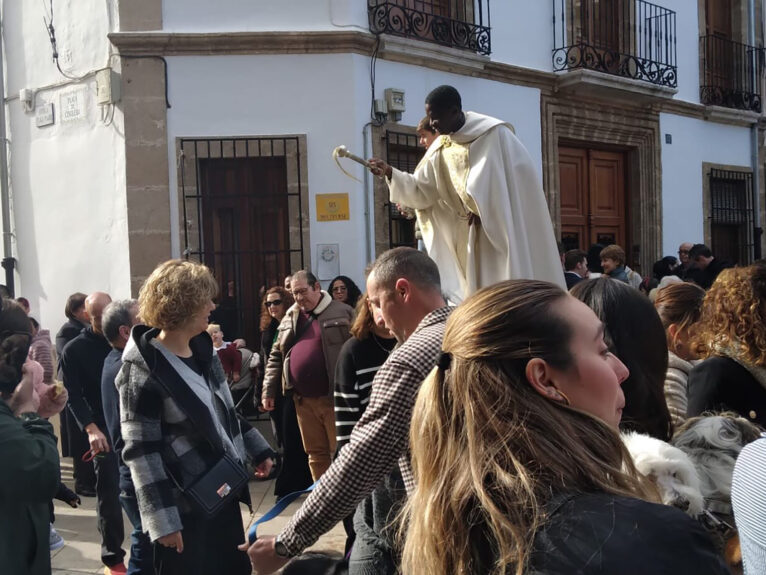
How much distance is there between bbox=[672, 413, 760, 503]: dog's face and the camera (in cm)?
200

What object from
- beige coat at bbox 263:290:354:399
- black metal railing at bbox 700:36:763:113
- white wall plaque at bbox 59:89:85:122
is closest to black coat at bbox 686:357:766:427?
beige coat at bbox 263:290:354:399

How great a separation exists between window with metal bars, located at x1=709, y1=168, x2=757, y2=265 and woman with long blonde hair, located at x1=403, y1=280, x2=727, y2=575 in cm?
1222

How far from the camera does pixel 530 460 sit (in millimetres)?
1256

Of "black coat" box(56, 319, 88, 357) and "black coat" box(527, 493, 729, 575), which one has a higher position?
"black coat" box(527, 493, 729, 575)

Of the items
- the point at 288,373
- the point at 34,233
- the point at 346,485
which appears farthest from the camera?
the point at 34,233

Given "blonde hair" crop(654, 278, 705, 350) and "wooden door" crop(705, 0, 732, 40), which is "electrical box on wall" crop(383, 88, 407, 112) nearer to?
"blonde hair" crop(654, 278, 705, 350)

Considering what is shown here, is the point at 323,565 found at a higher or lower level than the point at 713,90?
lower

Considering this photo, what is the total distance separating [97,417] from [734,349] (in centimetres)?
411

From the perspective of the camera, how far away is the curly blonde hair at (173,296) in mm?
3205

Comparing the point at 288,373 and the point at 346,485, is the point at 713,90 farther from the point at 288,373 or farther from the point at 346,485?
the point at 346,485

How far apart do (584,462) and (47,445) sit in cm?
193

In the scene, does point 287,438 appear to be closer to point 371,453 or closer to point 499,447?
point 371,453

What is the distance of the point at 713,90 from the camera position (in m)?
12.5

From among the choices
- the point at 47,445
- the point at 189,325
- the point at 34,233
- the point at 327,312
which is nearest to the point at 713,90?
the point at 327,312
